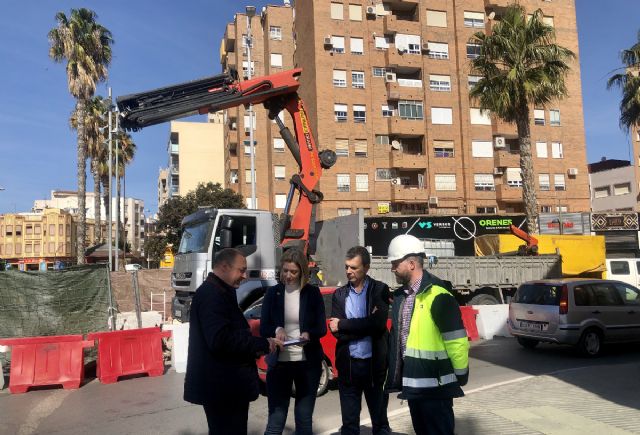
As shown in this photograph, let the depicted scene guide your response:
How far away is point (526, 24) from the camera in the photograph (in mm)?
22984

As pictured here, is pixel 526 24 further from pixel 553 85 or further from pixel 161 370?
pixel 161 370

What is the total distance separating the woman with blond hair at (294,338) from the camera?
4336mm

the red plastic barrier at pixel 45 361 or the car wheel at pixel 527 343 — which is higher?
the red plastic barrier at pixel 45 361

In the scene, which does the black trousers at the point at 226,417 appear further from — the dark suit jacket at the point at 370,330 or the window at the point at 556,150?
the window at the point at 556,150

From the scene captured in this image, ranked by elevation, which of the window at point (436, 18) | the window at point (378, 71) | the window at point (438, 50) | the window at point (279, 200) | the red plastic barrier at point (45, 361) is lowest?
the red plastic barrier at point (45, 361)

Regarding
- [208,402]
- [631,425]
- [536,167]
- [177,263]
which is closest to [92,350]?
[177,263]

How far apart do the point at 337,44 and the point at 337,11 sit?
2634 mm

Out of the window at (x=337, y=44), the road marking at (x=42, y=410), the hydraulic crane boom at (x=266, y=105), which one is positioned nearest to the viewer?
the road marking at (x=42, y=410)

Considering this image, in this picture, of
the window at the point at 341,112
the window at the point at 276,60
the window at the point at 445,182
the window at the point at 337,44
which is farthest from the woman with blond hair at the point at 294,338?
the window at the point at 276,60

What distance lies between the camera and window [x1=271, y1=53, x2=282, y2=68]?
49541mm

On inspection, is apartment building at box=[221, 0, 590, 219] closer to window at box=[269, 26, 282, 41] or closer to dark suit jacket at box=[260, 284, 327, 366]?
window at box=[269, 26, 282, 41]

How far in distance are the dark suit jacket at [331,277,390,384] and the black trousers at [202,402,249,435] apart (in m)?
1.24

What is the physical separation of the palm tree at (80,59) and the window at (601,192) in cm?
5326

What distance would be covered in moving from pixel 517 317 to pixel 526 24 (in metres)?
16.0
